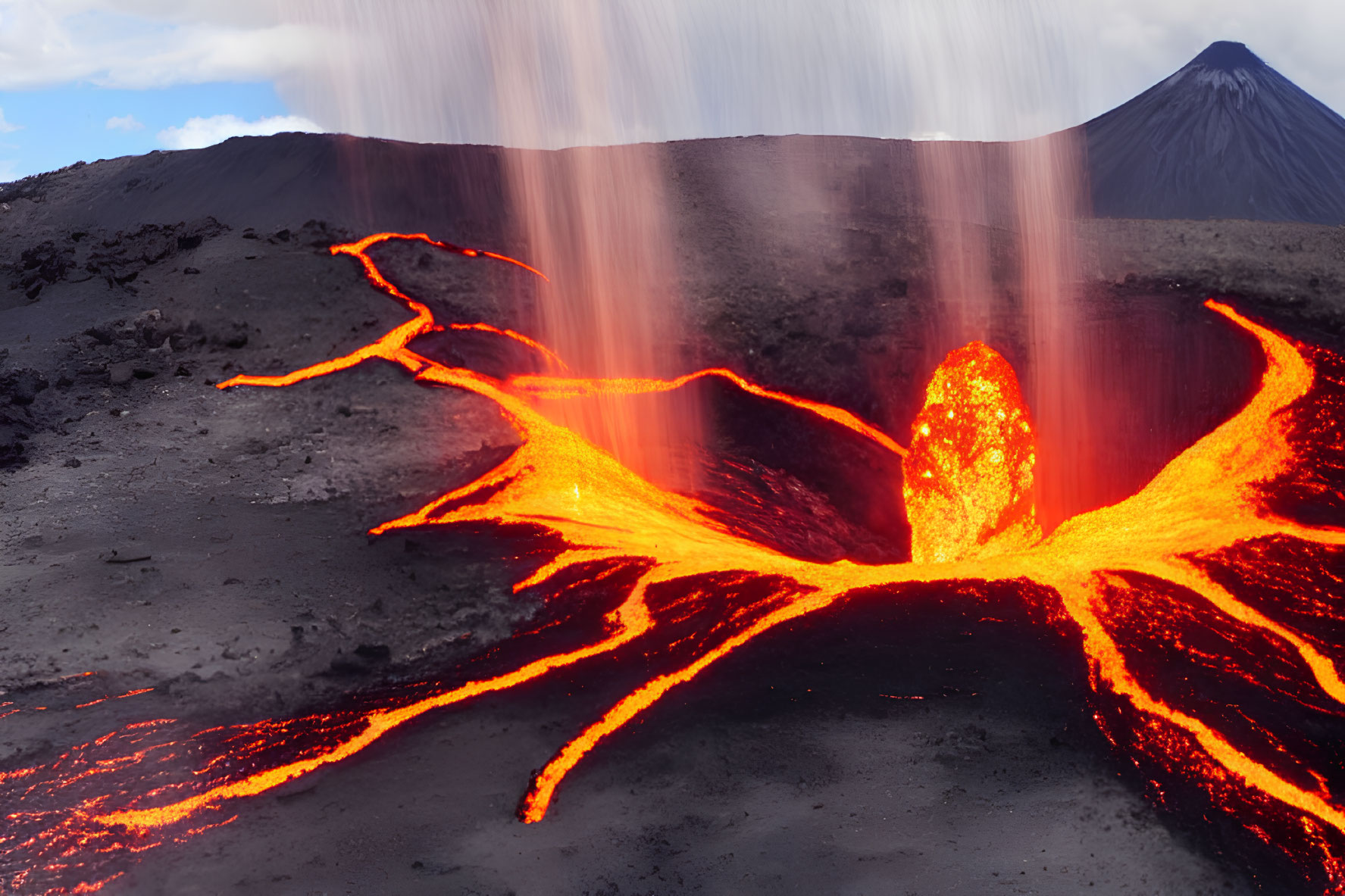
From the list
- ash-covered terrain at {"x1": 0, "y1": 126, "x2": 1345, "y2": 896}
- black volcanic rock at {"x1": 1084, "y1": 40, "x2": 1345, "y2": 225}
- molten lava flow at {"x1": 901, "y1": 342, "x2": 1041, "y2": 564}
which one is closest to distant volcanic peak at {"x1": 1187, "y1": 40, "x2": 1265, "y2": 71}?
black volcanic rock at {"x1": 1084, "y1": 40, "x2": 1345, "y2": 225}

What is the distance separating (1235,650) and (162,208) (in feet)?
41.2

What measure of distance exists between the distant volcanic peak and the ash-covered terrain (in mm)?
6191

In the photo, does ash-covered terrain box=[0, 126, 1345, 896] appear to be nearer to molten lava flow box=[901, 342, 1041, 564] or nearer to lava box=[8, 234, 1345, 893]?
lava box=[8, 234, 1345, 893]

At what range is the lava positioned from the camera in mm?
5090

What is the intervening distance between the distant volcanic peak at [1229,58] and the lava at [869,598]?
800 cm

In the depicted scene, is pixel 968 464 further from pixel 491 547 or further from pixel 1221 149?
pixel 1221 149

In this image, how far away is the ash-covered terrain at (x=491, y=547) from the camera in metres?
4.88

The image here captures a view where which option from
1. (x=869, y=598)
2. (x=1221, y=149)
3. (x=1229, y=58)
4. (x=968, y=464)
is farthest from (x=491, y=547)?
→ (x=1229, y=58)

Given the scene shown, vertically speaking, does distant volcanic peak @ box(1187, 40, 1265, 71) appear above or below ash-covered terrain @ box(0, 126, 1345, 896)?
above

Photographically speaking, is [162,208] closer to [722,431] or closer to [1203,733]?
[722,431]

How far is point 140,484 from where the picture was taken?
24.5ft

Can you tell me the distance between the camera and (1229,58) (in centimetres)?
1559

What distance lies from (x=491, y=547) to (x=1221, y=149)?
41.3 feet

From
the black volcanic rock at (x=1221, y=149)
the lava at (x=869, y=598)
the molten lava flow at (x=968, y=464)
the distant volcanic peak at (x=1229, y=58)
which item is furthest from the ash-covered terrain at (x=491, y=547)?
the distant volcanic peak at (x=1229, y=58)
